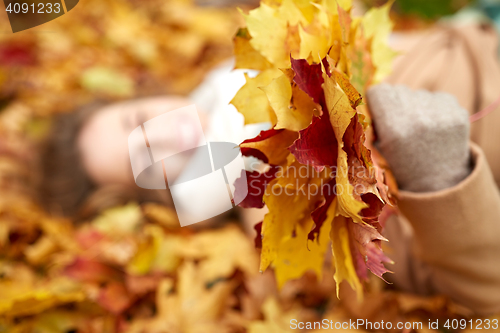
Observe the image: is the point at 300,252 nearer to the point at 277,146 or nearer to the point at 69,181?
the point at 277,146

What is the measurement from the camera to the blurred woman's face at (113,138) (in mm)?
1033

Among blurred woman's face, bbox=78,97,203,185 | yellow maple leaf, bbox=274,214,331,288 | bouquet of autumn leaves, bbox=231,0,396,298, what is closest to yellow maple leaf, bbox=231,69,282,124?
bouquet of autumn leaves, bbox=231,0,396,298

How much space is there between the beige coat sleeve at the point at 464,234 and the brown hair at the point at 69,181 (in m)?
0.81

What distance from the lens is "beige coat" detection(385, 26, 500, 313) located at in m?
0.49

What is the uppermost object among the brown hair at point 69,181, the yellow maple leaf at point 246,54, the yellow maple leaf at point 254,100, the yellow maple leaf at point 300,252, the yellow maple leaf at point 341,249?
the yellow maple leaf at point 246,54

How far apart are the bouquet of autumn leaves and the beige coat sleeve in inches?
8.0

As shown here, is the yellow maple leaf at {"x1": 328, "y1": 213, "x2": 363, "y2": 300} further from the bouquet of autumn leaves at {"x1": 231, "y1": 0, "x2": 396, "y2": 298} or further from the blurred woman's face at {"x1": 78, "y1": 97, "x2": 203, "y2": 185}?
the blurred woman's face at {"x1": 78, "y1": 97, "x2": 203, "y2": 185}

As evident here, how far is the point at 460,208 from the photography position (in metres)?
0.49

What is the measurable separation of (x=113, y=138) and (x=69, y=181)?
29 cm

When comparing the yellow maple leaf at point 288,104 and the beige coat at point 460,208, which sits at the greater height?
the yellow maple leaf at point 288,104

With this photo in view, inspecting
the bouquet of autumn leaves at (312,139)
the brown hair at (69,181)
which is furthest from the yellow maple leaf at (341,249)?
the brown hair at (69,181)

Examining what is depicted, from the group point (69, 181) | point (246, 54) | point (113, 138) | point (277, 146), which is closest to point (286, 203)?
point (277, 146)

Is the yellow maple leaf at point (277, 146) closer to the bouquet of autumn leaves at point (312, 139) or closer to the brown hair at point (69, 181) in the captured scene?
the bouquet of autumn leaves at point (312, 139)

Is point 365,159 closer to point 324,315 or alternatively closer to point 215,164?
point 215,164
